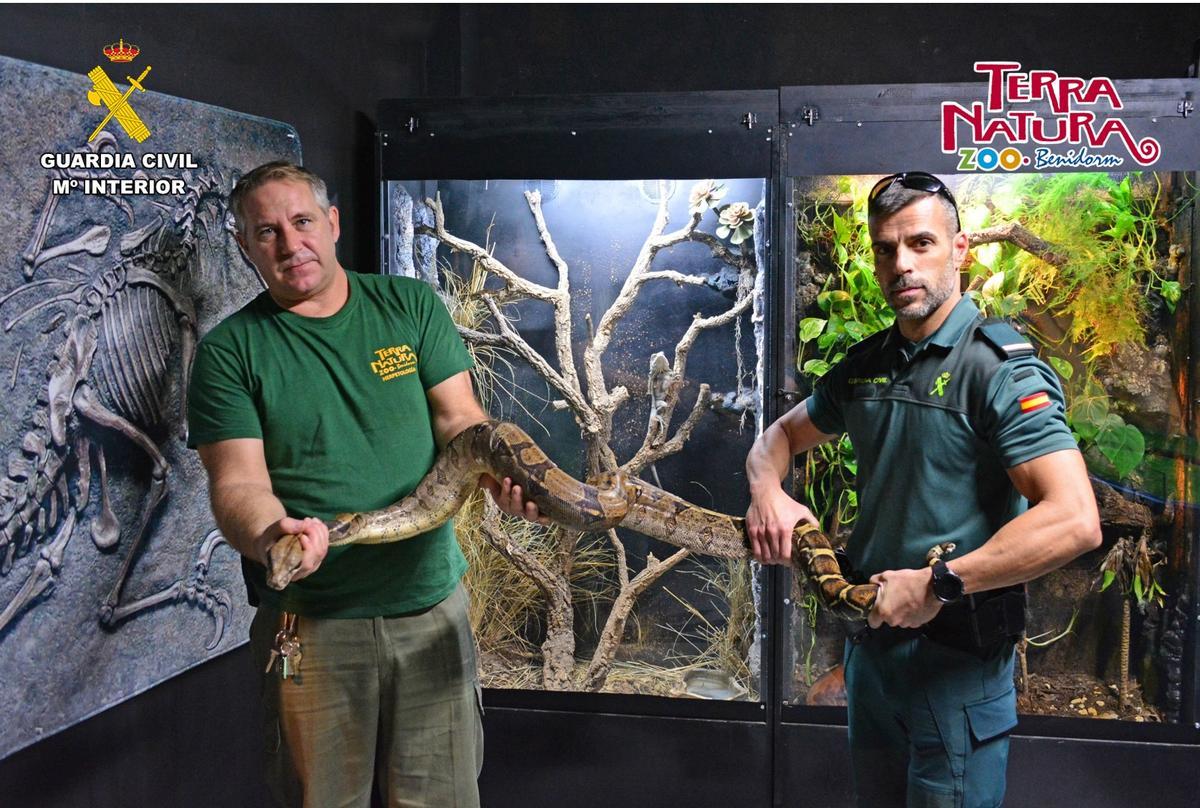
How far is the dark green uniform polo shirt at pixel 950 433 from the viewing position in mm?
2080

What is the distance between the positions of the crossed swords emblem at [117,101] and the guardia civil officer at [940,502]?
79.9 inches

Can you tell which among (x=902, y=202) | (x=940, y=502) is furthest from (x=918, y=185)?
(x=940, y=502)

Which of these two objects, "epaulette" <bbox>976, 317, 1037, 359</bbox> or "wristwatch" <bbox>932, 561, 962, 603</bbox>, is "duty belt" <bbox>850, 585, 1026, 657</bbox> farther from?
"epaulette" <bbox>976, 317, 1037, 359</bbox>

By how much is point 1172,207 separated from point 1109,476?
0.95 m

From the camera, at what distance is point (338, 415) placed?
238 cm

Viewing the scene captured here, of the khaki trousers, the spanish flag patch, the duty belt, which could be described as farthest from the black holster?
the khaki trousers

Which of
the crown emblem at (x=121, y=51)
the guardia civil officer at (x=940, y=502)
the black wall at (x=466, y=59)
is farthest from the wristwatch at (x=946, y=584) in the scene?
the crown emblem at (x=121, y=51)

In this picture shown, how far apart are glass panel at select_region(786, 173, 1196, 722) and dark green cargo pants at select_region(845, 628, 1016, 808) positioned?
132cm

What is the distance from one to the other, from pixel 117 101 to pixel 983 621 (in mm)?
2613

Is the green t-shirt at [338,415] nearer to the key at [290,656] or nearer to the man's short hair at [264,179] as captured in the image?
the key at [290,656]

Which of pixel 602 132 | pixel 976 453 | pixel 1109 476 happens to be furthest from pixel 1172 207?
pixel 602 132

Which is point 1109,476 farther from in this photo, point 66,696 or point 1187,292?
point 66,696

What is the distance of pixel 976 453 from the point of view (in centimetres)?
217

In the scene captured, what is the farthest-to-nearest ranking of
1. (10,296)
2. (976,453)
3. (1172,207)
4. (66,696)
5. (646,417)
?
(646,417)
(1172,207)
(66,696)
(10,296)
(976,453)
